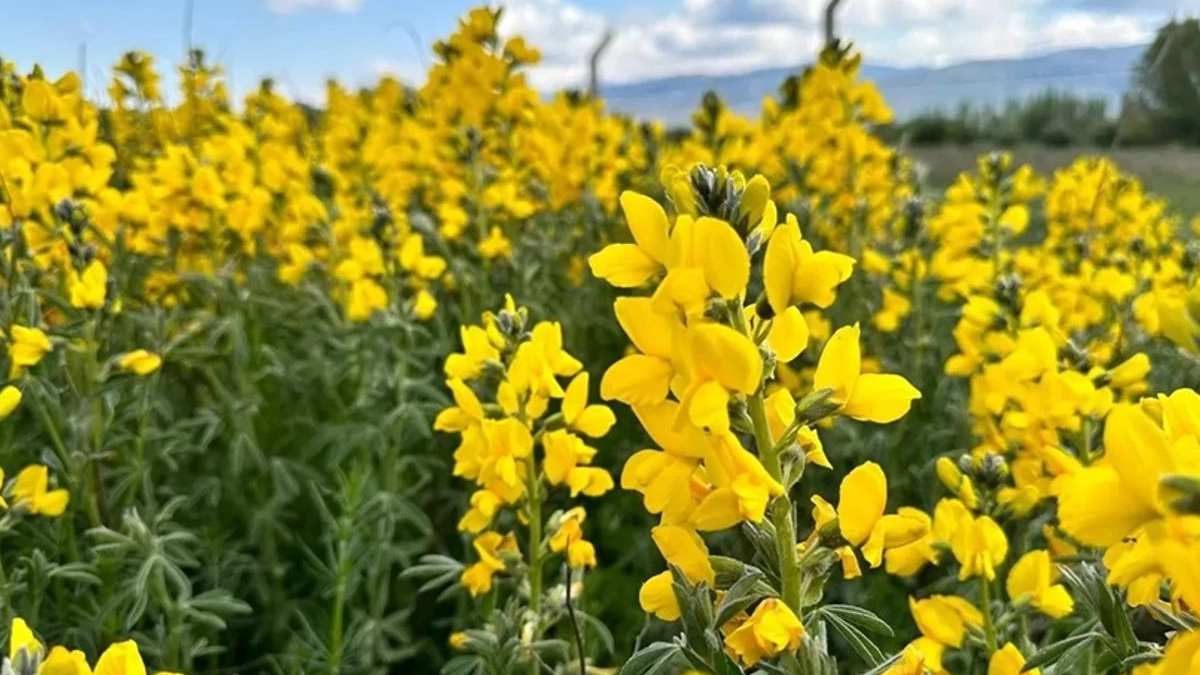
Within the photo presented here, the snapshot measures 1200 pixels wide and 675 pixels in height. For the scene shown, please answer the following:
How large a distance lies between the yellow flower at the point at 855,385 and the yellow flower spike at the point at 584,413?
0.76 metres

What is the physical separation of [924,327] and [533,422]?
9.15 ft

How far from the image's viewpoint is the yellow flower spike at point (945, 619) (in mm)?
1831

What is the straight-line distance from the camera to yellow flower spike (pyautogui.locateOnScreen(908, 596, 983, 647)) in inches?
72.1

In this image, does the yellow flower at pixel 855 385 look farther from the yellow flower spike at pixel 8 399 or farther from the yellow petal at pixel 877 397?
the yellow flower spike at pixel 8 399

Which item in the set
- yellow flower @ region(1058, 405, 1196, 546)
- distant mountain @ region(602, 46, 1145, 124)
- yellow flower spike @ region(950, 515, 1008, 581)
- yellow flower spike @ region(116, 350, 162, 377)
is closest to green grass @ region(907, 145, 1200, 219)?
distant mountain @ region(602, 46, 1145, 124)

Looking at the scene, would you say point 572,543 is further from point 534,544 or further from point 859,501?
point 859,501

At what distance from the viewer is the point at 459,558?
135 inches

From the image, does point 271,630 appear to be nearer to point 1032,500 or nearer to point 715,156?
point 1032,500

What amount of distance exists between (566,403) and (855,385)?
2.65ft

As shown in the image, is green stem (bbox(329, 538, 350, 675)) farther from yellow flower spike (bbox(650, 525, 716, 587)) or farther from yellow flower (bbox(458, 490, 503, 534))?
yellow flower spike (bbox(650, 525, 716, 587))

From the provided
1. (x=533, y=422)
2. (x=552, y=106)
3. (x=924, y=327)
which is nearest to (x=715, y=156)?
(x=924, y=327)

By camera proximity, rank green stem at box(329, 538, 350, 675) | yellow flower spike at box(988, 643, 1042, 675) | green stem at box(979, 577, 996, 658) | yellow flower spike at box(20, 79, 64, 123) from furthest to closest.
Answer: yellow flower spike at box(20, 79, 64, 123) < green stem at box(329, 538, 350, 675) < green stem at box(979, 577, 996, 658) < yellow flower spike at box(988, 643, 1042, 675)

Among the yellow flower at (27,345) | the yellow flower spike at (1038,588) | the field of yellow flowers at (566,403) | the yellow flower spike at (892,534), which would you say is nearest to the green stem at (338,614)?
the field of yellow flowers at (566,403)

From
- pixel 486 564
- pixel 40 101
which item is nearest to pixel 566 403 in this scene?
pixel 486 564
